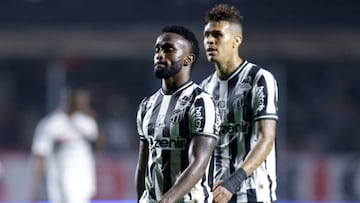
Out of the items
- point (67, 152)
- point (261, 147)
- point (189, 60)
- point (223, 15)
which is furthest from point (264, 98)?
point (67, 152)

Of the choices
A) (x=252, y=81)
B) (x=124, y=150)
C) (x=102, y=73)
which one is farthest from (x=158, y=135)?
(x=102, y=73)

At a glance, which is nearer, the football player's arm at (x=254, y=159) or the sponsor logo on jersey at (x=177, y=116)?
the sponsor logo on jersey at (x=177, y=116)

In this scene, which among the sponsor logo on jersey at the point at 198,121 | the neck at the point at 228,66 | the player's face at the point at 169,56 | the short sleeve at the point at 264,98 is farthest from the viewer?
the neck at the point at 228,66

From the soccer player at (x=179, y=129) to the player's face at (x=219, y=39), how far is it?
0.78 meters

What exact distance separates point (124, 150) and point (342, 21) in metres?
4.48

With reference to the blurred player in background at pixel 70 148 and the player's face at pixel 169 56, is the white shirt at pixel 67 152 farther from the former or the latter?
the player's face at pixel 169 56

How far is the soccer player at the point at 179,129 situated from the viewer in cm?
623

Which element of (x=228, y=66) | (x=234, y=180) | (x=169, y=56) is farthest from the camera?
(x=228, y=66)

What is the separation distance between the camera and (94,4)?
69.1 ft

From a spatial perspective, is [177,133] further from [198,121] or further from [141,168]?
[141,168]

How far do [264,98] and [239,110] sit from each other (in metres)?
0.19

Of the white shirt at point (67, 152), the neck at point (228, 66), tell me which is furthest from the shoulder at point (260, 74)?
the white shirt at point (67, 152)

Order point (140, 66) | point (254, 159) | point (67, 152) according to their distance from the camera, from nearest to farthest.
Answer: point (254, 159) < point (67, 152) < point (140, 66)

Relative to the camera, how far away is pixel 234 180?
685 centimetres
